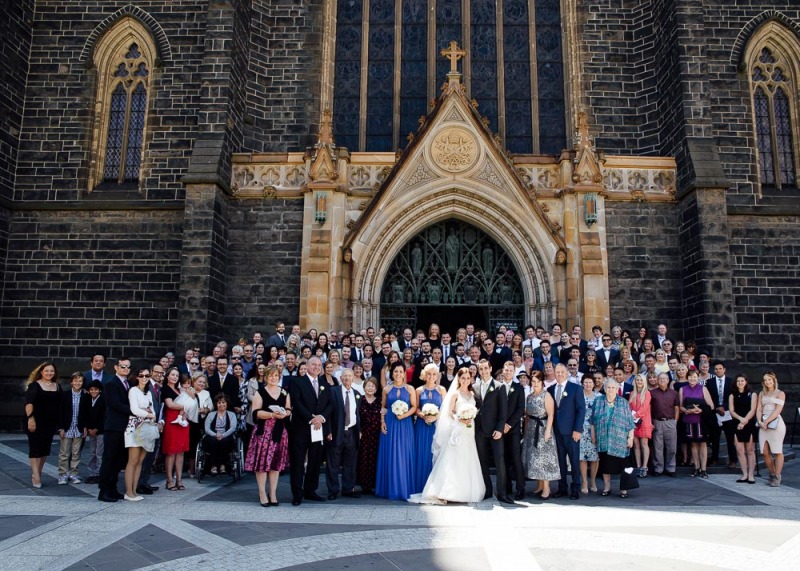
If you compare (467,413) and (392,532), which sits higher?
(467,413)

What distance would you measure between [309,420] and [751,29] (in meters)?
14.3

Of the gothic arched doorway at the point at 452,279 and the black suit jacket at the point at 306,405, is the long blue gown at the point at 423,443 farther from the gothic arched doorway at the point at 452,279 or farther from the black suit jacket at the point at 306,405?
the gothic arched doorway at the point at 452,279

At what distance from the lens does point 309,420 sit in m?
7.37

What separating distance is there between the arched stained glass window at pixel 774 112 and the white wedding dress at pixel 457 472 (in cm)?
1128

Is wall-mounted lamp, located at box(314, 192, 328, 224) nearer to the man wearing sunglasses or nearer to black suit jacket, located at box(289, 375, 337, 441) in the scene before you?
black suit jacket, located at box(289, 375, 337, 441)

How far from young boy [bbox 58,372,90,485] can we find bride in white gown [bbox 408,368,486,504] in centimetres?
454

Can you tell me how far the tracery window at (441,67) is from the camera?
15164mm

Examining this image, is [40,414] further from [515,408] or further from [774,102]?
[774,102]

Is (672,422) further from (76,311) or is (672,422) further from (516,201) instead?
(76,311)

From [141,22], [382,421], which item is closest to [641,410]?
[382,421]

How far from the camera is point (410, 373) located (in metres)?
9.27

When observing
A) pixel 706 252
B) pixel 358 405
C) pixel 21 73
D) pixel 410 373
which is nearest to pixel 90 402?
pixel 358 405

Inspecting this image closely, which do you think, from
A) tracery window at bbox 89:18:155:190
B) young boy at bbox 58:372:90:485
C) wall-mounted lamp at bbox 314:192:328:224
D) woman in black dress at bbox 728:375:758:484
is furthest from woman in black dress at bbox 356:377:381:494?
tracery window at bbox 89:18:155:190

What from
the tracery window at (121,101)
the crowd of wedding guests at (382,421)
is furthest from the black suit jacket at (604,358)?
the tracery window at (121,101)
